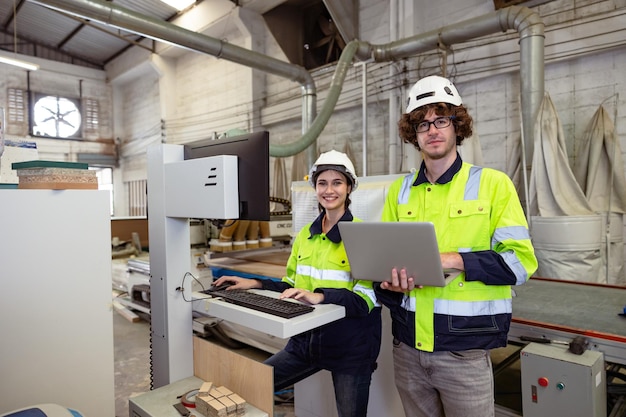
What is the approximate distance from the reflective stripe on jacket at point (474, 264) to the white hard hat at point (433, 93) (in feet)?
0.70

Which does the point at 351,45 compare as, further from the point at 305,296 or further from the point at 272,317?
the point at 272,317

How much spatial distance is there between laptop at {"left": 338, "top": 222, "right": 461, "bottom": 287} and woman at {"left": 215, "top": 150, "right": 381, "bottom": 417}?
256mm

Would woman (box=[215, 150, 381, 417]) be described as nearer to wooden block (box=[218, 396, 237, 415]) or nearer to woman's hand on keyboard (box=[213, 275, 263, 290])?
woman's hand on keyboard (box=[213, 275, 263, 290])

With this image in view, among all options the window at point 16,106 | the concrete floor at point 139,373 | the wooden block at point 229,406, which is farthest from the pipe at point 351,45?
the window at point 16,106

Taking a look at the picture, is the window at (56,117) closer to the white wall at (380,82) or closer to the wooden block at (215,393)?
the white wall at (380,82)

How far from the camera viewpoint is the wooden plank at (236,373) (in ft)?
4.24

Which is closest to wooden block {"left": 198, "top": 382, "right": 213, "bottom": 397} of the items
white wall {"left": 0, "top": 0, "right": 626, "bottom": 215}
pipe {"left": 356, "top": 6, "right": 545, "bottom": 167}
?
pipe {"left": 356, "top": 6, "right": 545, "bottom": 167}

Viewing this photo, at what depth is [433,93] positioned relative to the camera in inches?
53.4

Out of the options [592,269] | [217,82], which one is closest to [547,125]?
[592,269]

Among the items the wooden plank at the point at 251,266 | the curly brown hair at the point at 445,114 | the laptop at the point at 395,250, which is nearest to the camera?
the laptop at the point at 395,250

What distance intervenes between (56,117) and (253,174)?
35.5 feet

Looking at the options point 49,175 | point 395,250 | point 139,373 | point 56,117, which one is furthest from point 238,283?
point 56,117

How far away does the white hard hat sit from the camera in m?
1.35

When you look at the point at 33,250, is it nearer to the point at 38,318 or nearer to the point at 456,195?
the point at 38,318
